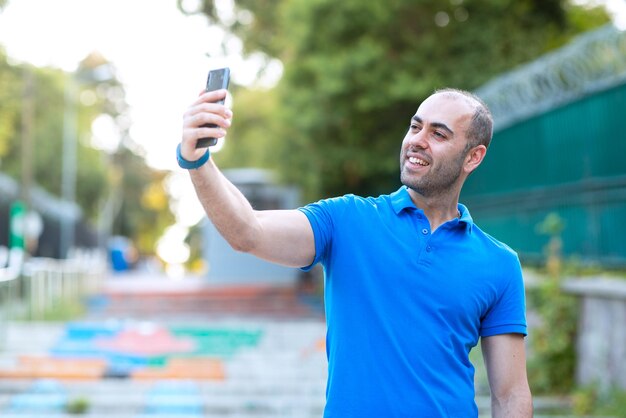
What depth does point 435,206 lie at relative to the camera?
9.50 feet

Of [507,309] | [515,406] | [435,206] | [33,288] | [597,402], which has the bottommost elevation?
[597,402]

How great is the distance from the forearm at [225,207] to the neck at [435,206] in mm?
489

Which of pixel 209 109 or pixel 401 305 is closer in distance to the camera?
pixel 209 109

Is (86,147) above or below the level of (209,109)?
above

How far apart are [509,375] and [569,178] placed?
24.1ft

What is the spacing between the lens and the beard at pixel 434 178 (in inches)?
111

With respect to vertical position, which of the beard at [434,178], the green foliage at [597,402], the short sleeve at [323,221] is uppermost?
the beard at [434,178]

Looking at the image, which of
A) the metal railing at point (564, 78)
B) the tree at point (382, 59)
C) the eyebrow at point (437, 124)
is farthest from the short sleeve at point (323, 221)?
the tree at point (382, 59)

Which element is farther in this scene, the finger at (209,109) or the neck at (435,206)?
the neck at (435,206)

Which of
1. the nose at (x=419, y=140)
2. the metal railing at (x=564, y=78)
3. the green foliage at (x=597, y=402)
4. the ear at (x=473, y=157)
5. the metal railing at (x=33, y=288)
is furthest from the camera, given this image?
the metal railing at (x=33, y=288)

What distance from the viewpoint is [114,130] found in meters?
67.6

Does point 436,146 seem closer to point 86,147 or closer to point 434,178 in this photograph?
point 434,178

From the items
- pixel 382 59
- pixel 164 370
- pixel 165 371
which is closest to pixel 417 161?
pixel 165 371

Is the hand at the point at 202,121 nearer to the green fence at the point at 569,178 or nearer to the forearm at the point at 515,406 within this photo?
the forearm at the point at 515,406
